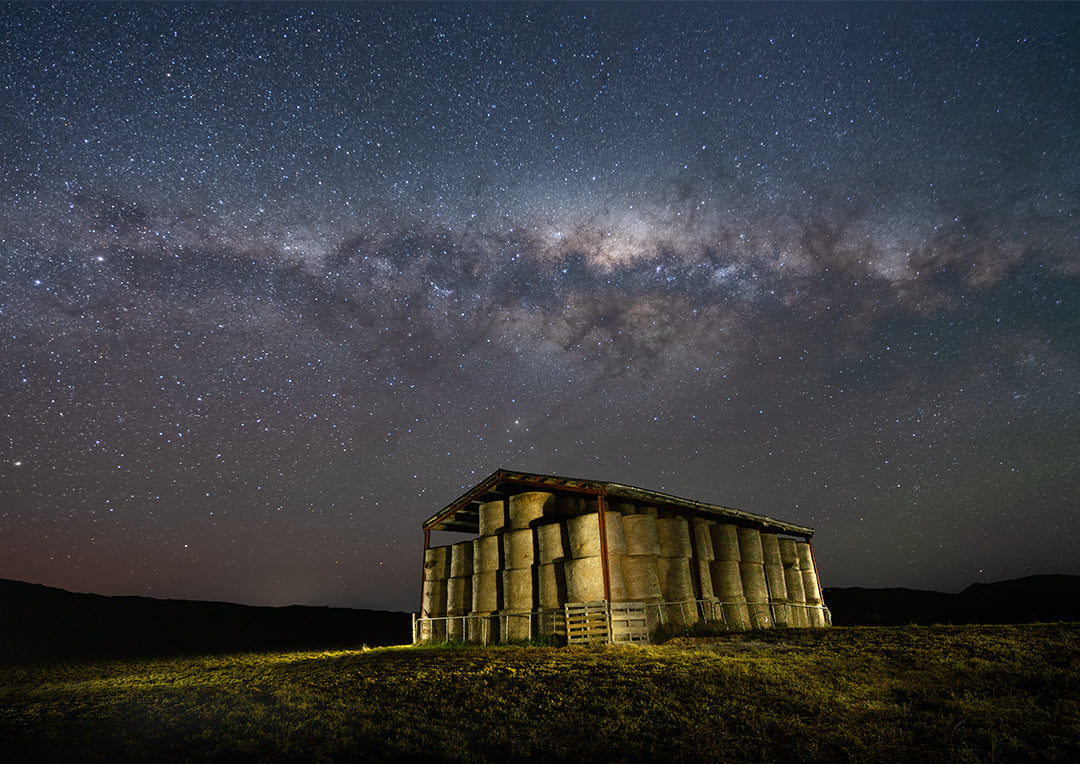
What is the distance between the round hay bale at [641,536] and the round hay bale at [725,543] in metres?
4.62

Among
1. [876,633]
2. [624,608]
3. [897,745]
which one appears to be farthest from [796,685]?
[624,608]

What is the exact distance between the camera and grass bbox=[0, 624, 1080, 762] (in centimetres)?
843

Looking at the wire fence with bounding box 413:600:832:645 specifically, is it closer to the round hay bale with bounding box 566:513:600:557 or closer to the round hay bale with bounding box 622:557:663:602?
the round hay bale with bounding box 622:557:663:602

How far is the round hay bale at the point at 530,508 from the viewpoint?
22672 mm

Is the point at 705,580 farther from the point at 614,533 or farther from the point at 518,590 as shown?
the point at 518,590

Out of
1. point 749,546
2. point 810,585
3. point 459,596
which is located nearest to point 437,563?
point 459,596

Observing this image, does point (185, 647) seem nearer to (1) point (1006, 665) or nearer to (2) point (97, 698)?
(2) point (97, 698)

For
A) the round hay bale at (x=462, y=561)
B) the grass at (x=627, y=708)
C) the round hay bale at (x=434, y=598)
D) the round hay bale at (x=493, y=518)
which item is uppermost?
the round hay bale at (x=493, y=518)

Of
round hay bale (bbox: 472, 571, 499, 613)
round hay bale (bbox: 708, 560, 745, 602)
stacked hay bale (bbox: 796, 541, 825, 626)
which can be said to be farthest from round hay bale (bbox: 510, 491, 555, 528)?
stacked hay bale (bbox: 796, 541, 825, 626)

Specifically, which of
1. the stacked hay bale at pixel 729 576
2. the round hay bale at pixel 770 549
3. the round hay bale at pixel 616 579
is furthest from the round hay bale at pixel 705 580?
the round hay bale at pixel 770 549

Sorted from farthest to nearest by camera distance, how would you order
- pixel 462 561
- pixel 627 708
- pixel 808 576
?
pixel 808 576
pixel 462 561
pixel 627 708

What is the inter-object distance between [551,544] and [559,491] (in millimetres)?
2469

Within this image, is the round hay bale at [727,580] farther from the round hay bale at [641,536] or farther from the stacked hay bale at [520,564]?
the stacked hay bale at [520,564]

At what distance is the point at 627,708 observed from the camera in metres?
10.3
